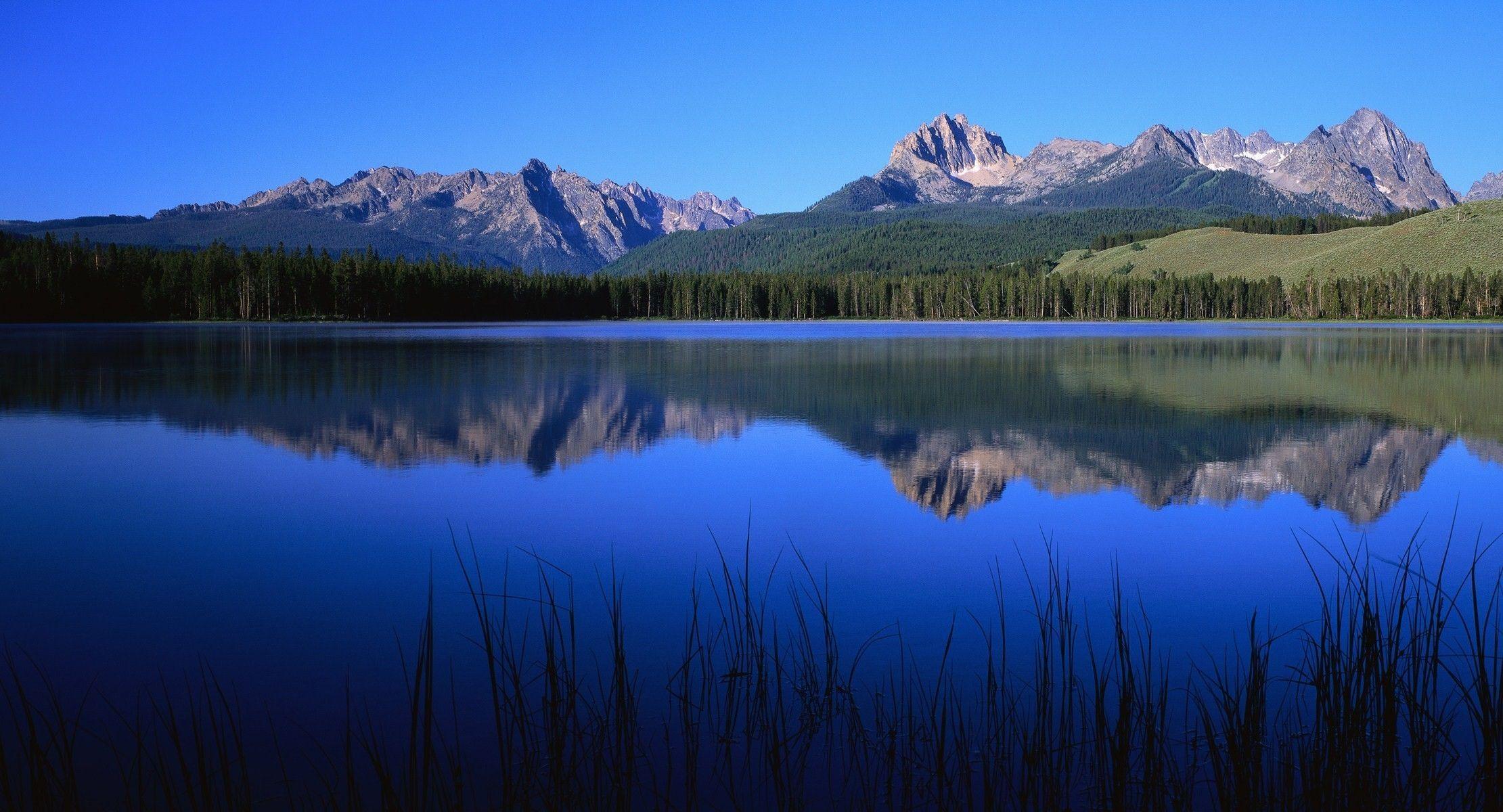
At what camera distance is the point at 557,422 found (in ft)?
75.9

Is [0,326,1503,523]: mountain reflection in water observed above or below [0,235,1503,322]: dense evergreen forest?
below

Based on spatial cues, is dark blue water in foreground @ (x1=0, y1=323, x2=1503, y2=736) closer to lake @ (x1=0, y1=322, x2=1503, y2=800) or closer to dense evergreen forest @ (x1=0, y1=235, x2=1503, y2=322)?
lake @ (x1=0, y1=322, x2=1503, y2=800)

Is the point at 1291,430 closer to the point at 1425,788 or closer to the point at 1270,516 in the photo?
the point at 1270,516

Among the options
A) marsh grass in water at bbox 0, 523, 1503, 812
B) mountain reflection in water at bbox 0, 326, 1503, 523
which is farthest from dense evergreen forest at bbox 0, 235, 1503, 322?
marsh grass in water at bbox 0, 523, 1503, 812

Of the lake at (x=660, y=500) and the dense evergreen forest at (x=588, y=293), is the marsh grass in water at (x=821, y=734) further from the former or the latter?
the dense evergreen forest at (x=588, y=293)

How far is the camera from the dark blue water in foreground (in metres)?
8.92

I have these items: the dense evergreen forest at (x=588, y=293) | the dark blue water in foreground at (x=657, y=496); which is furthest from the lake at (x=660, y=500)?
the dense evergreen forest at (x=588, y=293)

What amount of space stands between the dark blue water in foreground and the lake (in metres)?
0.06

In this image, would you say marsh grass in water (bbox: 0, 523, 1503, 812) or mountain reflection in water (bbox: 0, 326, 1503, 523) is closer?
marsh grass in water (bbox: 0, 523, 1503, 812)

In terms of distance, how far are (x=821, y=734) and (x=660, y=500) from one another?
8.14m

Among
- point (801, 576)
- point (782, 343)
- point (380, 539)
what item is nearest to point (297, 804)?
point (801, 576)

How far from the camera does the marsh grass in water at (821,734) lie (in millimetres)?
5559

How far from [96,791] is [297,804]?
110cm

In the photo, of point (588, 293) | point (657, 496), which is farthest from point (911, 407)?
point (588, 293)
